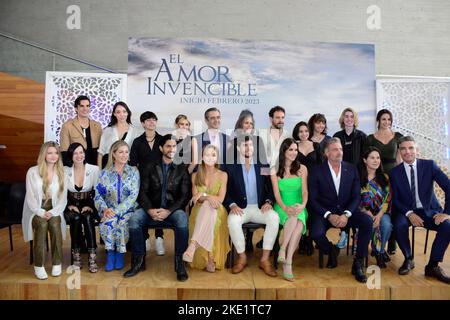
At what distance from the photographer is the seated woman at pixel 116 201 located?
9.56 ft

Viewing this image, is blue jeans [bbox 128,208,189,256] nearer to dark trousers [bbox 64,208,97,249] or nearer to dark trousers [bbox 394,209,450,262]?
Result: dark trousers [bbox 64,208,97,249]

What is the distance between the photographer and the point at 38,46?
6469 millimetres

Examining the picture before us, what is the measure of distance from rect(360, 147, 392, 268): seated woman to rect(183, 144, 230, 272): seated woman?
4.01ft

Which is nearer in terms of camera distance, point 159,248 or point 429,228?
point 429,228

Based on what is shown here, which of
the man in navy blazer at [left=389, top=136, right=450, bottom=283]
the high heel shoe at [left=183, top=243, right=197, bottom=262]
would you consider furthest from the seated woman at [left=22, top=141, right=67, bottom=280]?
the man in navy blazer at [left=389, top=136, right=450, bottom=283]

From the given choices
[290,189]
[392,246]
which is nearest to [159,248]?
[290,189]

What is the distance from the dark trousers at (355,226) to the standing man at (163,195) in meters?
1.06

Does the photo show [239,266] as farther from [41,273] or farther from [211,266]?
[41,273]

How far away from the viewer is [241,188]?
123 inches

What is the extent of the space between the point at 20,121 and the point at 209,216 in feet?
10.8

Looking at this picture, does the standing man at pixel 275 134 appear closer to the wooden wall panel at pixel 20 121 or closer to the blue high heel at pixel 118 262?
the blue high heel at pixel 118 262

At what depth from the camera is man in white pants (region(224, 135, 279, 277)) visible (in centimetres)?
293

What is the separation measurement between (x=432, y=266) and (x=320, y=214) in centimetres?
92
